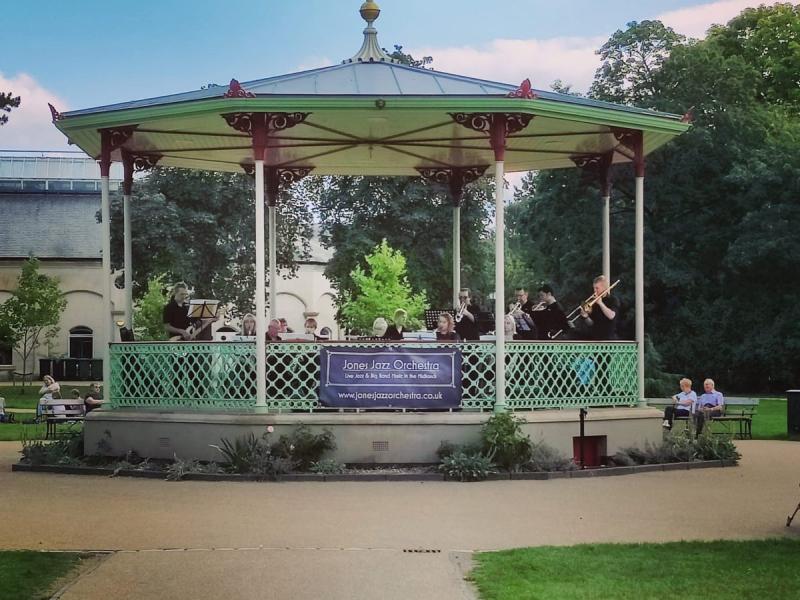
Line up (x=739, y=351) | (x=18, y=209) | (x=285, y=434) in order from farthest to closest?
(x=18, y=209) < (x=739, y=351) < (x=285, y=434)

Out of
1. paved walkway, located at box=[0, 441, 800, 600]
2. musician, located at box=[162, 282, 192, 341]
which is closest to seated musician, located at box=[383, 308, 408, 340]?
musician, located at box=[162, 282, 192, 341]

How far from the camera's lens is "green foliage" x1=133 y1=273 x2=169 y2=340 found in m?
49.2

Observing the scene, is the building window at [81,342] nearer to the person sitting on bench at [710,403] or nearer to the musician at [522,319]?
the person sitting on bench at [710,403]

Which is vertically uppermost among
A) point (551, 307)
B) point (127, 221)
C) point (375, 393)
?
point (127, 221)

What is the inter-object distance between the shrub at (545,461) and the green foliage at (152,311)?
113 feet

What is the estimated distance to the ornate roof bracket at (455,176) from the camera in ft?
75.4

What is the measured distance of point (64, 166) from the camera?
66.5 m

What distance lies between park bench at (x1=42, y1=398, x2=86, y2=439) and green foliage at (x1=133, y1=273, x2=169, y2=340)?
81.3ft

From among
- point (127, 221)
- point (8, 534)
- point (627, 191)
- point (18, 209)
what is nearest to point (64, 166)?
point (18, 209)

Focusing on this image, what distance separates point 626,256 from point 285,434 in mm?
31437

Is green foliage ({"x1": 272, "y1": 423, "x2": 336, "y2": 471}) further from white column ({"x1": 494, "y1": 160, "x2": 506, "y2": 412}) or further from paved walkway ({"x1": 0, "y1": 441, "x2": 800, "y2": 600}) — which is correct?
white column ({"x1": 494, "y1": 160, "x2": 506, "y2": 412})

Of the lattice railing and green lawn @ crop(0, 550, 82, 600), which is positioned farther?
the lattice railing

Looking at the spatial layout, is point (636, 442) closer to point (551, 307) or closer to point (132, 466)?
point (551, 307)

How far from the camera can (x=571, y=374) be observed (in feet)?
58.4
